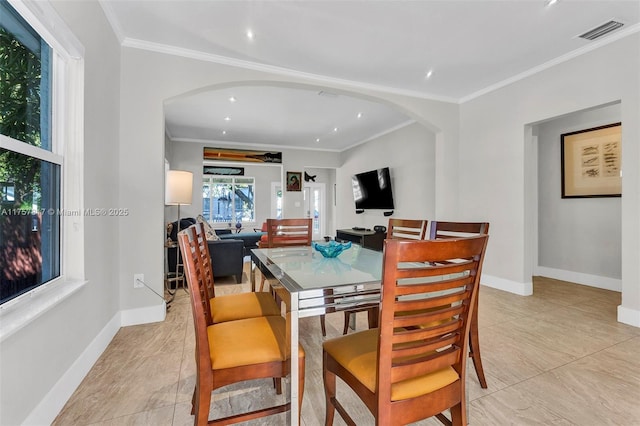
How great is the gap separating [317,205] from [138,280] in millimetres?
8325

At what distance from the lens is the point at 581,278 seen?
164 inches

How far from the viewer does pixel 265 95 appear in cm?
430

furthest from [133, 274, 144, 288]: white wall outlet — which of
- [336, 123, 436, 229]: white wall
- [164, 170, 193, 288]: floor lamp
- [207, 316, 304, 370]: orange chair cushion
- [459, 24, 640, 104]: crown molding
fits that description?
[459, 24, 640, 104]: crown molding

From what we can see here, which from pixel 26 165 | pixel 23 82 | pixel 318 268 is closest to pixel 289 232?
pixel 318 268

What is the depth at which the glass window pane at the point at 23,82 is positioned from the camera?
1281 millimetres

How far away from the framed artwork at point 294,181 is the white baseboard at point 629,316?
6.37 m

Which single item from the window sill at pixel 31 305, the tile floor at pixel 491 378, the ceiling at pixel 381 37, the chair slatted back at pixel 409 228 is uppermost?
the ceiling at pixel 381 37

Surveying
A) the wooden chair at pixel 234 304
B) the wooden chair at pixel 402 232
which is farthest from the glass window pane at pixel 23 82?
the wooden chair at pixel 402 232

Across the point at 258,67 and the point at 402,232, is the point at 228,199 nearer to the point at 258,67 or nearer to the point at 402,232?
the point at 258,67

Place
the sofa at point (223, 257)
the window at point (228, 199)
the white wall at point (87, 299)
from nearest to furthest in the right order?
the white wall at point (87, 299), the sofa at point (223, 257), the window at point (228, 199)

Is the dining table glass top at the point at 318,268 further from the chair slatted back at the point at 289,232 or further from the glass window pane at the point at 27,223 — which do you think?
the glass window pane at the point at 27,223

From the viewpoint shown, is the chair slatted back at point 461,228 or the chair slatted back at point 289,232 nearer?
the chair slatted back at point 461,228

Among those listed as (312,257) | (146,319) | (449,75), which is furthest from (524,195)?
(146,319)

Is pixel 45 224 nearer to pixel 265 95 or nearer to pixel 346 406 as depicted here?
pixel 346 406
